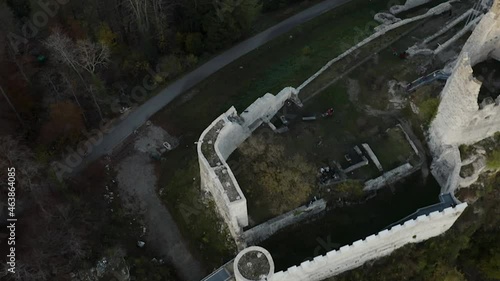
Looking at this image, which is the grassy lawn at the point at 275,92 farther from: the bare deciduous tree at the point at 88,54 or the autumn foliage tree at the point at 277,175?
the bare deciduous tree at the point at 88,54

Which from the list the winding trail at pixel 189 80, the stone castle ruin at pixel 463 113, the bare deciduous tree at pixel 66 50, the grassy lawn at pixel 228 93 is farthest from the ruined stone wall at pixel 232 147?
the bare deciduous tree at pixel 66 50

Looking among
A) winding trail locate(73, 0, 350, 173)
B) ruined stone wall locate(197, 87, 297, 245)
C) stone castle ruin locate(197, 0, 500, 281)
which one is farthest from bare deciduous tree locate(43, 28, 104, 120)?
stone castle ruin locate(197, 0, 500, 281)

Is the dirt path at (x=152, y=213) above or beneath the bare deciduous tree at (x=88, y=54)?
beneath

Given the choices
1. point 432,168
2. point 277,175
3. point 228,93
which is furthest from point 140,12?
point 432,168

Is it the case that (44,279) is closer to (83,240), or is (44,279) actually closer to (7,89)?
(83,240)

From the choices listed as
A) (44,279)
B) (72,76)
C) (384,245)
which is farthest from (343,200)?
(72,76)
